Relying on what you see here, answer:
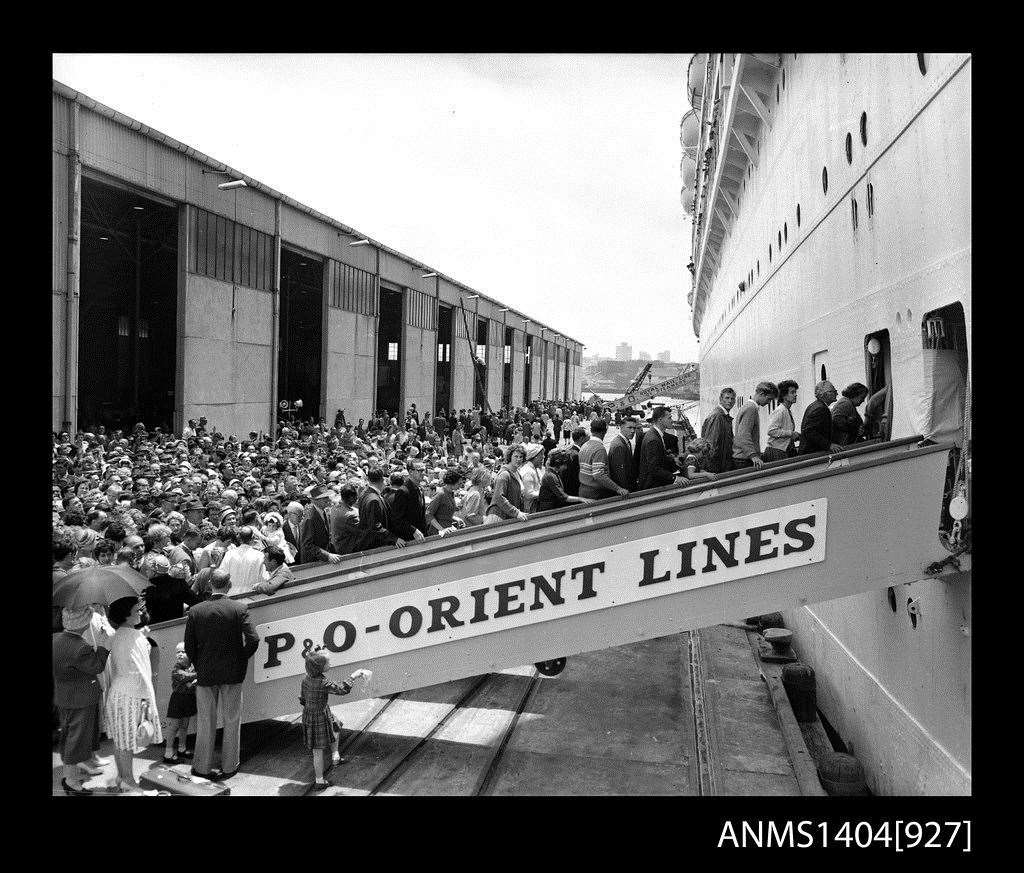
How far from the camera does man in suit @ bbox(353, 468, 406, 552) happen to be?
26.4 feet

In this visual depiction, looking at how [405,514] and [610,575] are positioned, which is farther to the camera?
[405,514]

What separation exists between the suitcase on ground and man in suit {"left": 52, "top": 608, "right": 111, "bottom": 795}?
1.86ft

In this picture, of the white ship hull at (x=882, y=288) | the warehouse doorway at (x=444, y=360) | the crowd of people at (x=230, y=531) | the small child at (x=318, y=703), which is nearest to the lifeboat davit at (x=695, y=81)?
the warehouse doorway at (x=444, y=360)

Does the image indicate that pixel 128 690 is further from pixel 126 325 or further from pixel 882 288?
pixel 126 325

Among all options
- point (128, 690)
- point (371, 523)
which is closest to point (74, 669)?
point (128, 690)

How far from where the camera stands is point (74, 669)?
563cm

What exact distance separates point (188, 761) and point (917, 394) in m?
7.15

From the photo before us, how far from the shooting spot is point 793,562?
18.9 ft

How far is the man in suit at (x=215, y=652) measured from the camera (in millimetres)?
6457

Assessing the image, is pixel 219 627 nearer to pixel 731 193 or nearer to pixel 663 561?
pixel 663 561

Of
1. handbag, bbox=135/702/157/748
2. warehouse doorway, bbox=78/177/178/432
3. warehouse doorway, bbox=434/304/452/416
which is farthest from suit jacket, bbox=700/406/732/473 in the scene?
warehouse doorway, bbox=434/304/452/416

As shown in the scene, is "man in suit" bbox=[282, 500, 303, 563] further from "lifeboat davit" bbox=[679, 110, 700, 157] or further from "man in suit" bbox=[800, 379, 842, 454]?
"lifeboat davit" bbox=[679, 110, 700, 157]

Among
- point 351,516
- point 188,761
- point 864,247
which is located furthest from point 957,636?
point 188,761

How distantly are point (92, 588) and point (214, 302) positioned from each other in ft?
56.6
